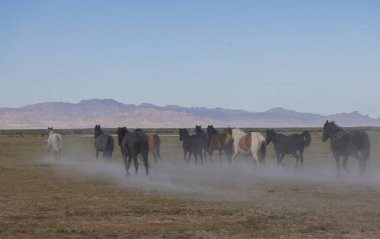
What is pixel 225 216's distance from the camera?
555 inches

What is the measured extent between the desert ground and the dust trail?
38 millimetres

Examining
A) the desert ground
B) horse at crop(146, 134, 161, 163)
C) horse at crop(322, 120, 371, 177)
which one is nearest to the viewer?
the desert ground

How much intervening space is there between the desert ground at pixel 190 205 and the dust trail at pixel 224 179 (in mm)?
38

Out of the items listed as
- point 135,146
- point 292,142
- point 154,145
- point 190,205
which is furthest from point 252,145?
point 190,205

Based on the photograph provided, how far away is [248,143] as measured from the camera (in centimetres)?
2927

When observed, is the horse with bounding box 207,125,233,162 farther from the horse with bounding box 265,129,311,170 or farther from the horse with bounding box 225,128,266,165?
the horse with bounding box 265,129,311,170

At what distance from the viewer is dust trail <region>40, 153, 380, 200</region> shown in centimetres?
1975

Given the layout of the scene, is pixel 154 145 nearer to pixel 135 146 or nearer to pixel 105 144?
pixel 105 144

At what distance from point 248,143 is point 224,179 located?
5.09m

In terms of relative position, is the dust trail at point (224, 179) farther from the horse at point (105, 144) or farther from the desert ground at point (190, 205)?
the horse at point (105, 144)

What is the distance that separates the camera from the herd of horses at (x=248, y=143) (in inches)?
967

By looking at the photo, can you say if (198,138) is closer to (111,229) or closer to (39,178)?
(39,178)

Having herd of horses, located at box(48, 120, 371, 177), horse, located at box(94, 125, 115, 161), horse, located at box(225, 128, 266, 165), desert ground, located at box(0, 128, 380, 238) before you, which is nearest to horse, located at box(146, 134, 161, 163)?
herd of horses, located at box(48, 120, 371, 177)

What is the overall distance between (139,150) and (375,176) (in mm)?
10368
